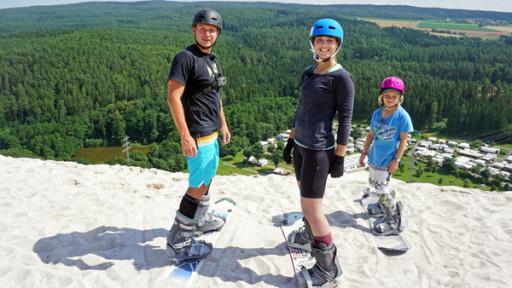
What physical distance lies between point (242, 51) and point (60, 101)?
5723 centimetres

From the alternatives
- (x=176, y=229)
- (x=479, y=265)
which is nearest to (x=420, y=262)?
(x=479, y=265)

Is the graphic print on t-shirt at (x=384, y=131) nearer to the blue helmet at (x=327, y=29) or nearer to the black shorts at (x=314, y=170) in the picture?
the black shorts at (x=314, y=170)

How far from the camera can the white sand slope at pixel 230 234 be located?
4547 millimetres

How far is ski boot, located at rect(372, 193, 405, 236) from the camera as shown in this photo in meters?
5.54

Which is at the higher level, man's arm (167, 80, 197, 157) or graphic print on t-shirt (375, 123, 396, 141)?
man's arm (167, 80, 197, 157)

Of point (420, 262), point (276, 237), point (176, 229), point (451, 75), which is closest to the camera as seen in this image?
point (176, 229)

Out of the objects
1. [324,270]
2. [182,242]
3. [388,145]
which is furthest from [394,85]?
[182,242]

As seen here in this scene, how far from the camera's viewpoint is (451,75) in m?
92.5

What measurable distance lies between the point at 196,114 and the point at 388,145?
8.80 ft

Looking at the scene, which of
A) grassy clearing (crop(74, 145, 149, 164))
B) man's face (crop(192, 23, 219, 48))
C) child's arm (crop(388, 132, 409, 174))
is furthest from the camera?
grassy clearing (crop(74, 145, 149, 164))

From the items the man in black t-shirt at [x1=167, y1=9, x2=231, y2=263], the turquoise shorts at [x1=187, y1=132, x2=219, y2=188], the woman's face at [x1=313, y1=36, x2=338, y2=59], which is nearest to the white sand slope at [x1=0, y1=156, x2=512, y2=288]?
the man in black t-shirt at [x1=167, y1=9, x2=231, y2=263]

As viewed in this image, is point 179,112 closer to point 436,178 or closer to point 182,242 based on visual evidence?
point 182,242

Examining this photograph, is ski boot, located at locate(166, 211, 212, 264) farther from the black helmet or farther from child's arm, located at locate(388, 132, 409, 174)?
child's arm, located at locate(388, 132, 409, 174)

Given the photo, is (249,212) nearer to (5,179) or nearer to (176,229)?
(176,229)
